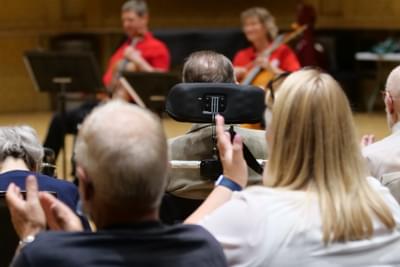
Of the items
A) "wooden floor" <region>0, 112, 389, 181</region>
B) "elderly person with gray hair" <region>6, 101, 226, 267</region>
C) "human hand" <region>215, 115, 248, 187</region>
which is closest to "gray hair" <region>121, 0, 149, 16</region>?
"wooden floor" <region>0, 112, 389, 181</region>

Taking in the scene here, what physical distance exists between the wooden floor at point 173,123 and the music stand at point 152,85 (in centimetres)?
216

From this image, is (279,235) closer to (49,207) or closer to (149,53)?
(49,207)

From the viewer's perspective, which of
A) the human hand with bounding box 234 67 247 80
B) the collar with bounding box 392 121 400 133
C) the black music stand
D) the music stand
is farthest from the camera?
the human hand with bounding box 234 67 247 80

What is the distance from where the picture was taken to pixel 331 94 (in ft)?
6.82

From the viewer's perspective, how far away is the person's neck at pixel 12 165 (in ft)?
9.80

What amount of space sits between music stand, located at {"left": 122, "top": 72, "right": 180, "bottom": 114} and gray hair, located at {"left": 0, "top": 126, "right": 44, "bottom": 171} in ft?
9.99

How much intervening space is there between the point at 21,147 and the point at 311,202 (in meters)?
1.35

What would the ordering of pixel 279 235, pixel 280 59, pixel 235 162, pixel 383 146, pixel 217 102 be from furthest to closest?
pixel 280 59
pixel 383 146
pixel 217 102
pixel 235 162
pixel 279 235

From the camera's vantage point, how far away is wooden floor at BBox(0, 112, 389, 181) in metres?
8.80

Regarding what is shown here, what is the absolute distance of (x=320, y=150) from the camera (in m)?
2.05

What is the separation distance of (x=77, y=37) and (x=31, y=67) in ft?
13.0

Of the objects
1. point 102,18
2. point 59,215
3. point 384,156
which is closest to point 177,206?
point 384,156

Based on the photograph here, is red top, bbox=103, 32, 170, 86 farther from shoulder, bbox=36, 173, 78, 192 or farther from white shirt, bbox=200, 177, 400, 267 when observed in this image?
white shirt, bbox=200, 177, 400, 267

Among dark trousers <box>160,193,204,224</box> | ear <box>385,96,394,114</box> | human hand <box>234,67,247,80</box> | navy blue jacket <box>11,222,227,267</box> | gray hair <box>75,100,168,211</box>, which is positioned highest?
gray hair <box>75,100,168,211</box>
